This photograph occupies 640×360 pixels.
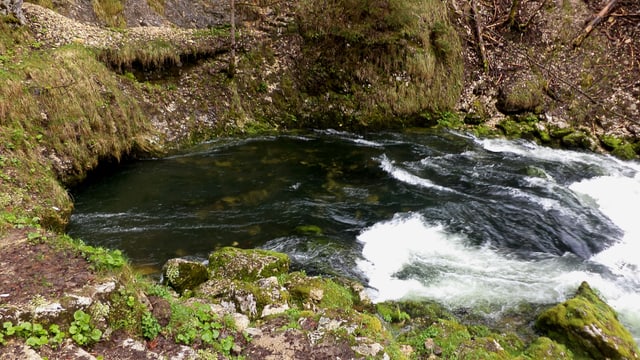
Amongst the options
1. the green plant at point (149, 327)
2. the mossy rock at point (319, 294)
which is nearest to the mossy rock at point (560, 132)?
the mossy rock at point (319, 294)

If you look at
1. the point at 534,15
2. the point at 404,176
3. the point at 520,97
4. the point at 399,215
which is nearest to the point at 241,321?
the point at 399,215

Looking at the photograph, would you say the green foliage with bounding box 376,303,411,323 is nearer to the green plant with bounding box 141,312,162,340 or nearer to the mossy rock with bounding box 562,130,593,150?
the green plant with bounding box 141,312,162,340

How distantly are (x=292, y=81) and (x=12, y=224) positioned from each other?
10541 mm

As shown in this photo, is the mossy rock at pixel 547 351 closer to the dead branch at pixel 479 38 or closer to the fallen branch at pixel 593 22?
the dead branch at pixel 479 38

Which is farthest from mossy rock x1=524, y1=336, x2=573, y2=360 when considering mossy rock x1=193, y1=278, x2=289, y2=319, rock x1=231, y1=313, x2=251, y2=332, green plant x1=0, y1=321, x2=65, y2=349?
green plant x1=0, y1=321, x2=65, y2=349

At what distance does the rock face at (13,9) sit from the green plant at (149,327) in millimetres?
9995

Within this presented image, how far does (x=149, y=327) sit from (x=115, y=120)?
25.5 ft

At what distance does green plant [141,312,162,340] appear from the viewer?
4.46 meters

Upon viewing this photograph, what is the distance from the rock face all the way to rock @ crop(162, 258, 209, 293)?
28.5 feet

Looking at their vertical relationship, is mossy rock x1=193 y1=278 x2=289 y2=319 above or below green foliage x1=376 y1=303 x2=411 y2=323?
above

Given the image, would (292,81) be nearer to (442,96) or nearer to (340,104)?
(340,104)

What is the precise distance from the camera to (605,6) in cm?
1808

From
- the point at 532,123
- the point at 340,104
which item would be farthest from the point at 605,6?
the point at 340,104

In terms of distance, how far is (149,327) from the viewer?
4.50m
